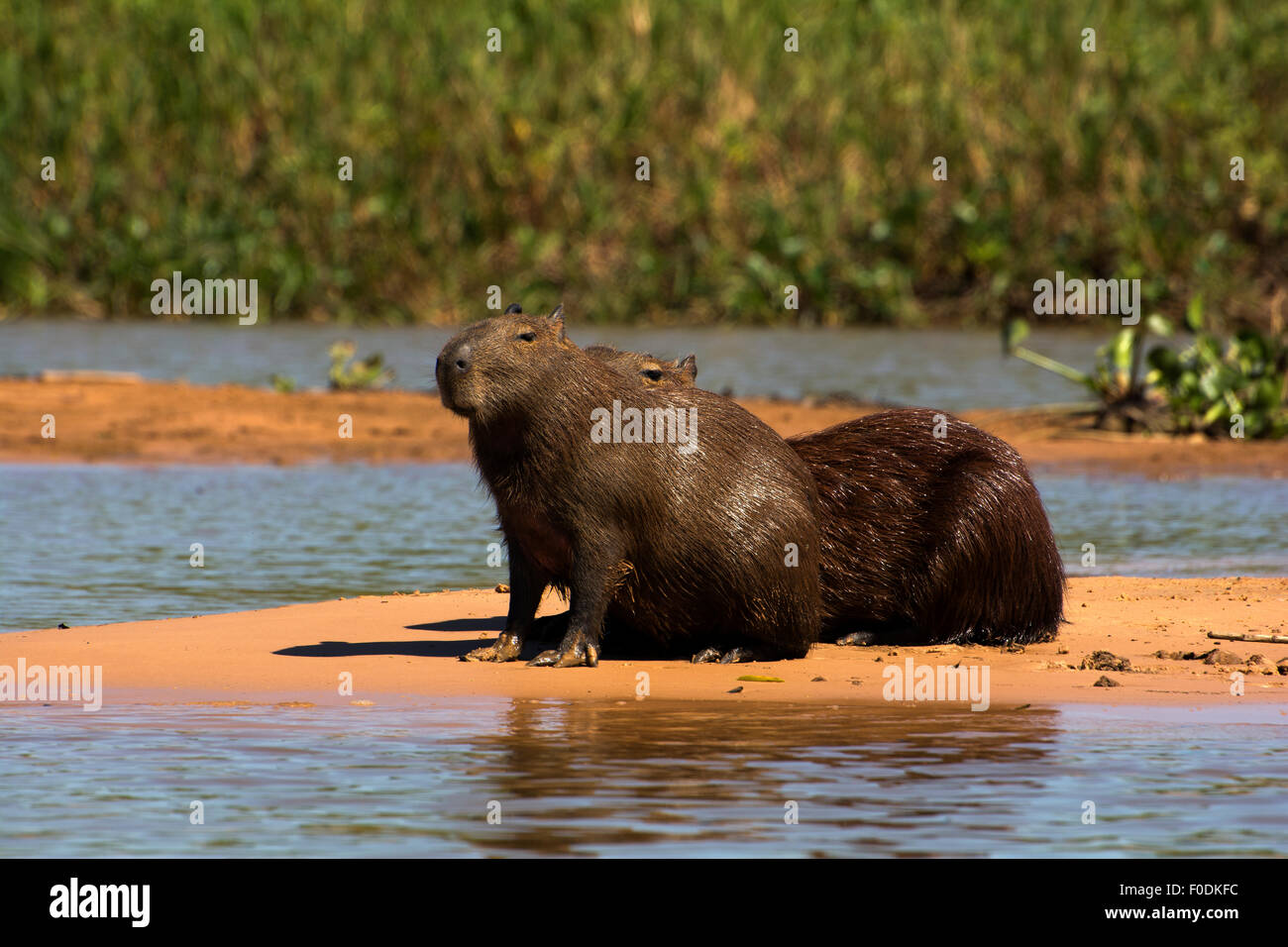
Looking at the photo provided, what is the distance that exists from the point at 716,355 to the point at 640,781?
16911 millimetres

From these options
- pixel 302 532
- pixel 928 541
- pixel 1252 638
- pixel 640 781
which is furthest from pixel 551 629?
pixel 302 532

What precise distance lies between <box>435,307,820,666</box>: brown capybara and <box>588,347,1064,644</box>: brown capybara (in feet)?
0.91

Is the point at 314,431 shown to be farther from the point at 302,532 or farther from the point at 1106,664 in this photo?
the point at 1106,664

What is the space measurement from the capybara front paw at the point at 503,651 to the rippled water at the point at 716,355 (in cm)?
1043

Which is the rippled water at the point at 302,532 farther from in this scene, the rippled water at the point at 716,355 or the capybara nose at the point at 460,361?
the rippled water at the point at 716,355

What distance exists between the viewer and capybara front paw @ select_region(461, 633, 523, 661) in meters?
7.44

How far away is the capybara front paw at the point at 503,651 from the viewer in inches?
293

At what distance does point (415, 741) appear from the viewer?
6.07m

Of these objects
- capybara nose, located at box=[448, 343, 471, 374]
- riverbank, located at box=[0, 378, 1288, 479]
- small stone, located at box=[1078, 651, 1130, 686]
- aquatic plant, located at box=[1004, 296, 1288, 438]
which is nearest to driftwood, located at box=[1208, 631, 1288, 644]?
small stone, located at box=[1078, 651, 1130, 686]

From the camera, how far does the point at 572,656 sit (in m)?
7.24

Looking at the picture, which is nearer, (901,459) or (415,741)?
(415,741)
